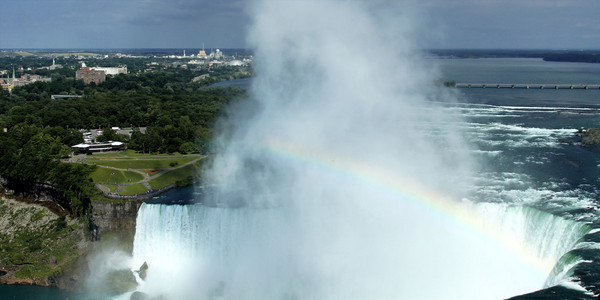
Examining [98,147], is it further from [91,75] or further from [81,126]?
[91,75]

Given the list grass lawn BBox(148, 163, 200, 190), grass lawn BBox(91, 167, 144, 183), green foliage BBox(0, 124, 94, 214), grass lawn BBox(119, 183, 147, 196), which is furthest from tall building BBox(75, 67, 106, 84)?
grass lawn BBox(119, 183, 147, 196)

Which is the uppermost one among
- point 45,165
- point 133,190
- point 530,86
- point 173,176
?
point 530,86

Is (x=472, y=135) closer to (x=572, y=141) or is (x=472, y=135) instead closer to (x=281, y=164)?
(x=572, y=141)

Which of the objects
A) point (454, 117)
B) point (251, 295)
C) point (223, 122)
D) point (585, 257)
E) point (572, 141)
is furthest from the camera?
point (454, 117)

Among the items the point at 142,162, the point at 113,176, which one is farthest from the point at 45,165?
the point at 142,162

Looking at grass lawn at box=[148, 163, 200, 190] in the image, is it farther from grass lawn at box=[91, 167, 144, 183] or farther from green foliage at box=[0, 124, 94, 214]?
green foliage at box=[0, 124, 94, 214]

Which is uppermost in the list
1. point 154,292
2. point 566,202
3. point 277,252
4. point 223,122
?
point 223,122

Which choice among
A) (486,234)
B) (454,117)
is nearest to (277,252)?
(486,234)
